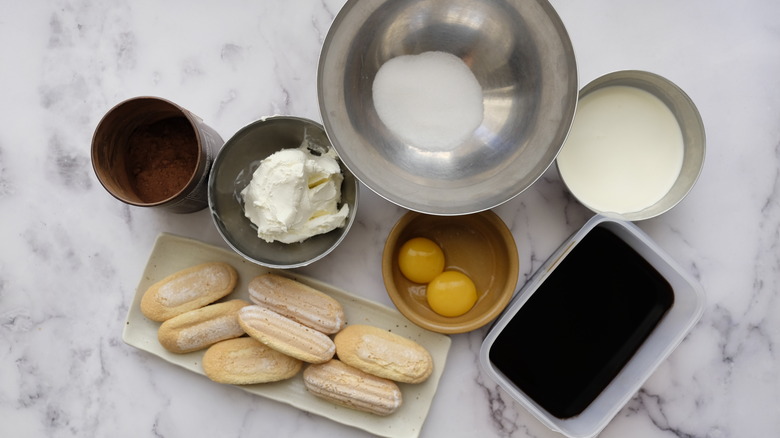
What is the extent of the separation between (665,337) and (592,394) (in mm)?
191

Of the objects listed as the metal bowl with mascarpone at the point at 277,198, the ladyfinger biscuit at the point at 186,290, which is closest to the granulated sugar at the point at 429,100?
the metal bowl with mascarpone at the point at 277,198

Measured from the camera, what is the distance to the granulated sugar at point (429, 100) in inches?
41.5

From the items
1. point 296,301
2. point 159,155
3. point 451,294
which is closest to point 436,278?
point 451,294

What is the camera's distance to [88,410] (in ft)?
3.88

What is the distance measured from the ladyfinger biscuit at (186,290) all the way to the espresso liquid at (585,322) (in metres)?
0.60

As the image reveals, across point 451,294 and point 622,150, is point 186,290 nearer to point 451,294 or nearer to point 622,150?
point 451,294

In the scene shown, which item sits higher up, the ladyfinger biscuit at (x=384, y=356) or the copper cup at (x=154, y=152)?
the copper cup at (x=154, y=152)

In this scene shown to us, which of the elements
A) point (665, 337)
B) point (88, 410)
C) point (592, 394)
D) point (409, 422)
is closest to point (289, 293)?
point (409, 422)

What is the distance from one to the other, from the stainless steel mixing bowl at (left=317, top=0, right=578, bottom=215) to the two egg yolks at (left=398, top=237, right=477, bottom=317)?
6.1 inches

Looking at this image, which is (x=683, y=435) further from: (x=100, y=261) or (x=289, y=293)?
(x=100, y=261)

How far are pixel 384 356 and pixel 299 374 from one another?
0.20 meters

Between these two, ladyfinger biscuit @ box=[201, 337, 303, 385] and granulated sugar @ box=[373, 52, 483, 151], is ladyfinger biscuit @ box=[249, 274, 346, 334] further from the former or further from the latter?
granulated sugar @ box=[373, 52, 483, 151]

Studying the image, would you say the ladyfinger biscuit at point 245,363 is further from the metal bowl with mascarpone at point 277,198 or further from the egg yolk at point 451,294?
the egg yolk at point 451,294

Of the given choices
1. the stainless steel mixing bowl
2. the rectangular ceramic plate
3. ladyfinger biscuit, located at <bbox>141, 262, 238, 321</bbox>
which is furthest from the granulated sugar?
ladyfinger biscuit, located at <bbox>141, 262, 238, 321</bbox>
